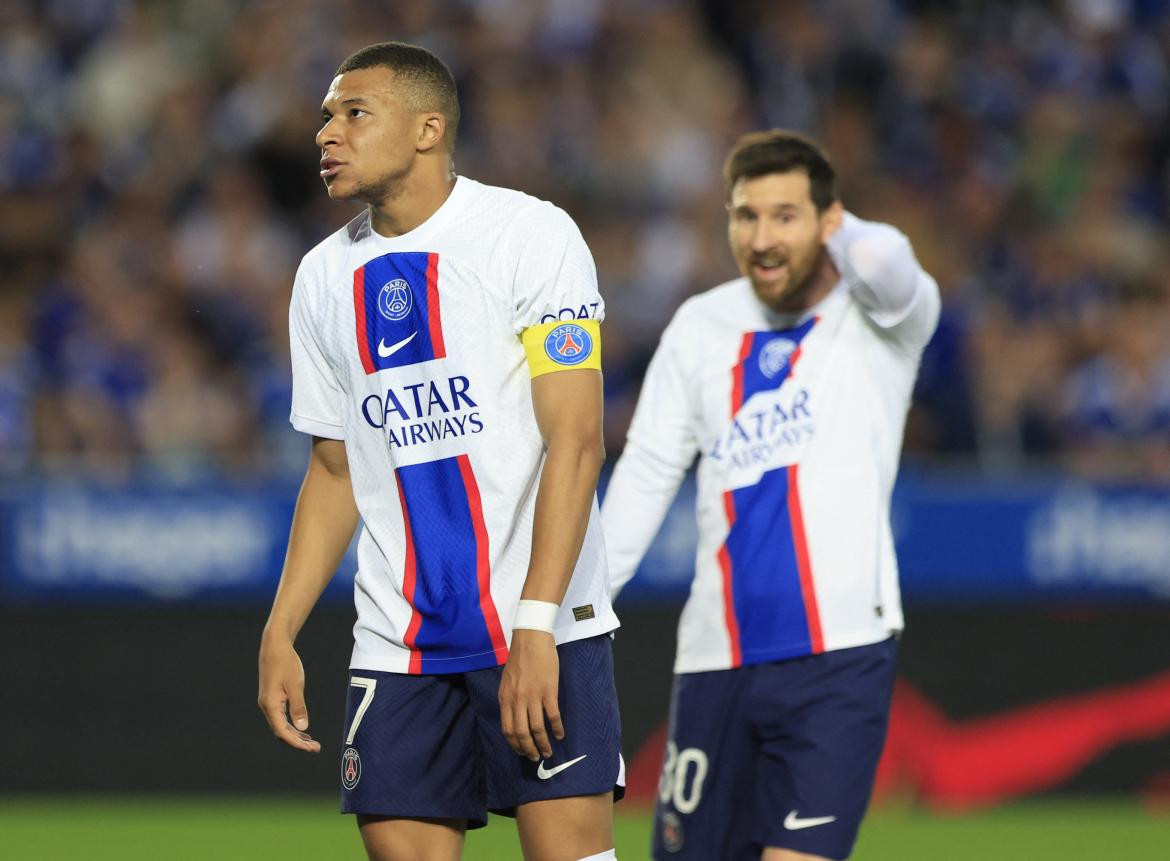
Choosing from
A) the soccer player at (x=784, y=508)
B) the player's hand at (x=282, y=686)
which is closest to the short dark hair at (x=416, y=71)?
the player's hand at (x=282, y=686)

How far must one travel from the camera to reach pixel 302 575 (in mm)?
4043

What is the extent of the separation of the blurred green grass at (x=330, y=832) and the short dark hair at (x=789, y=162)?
373cm

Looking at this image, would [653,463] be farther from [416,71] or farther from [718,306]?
[416,71]

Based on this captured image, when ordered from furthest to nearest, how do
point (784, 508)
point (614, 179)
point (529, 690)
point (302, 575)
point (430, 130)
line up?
1. point (614, 179)
2. point (784, 508)
3. point (302, 575)
4. point (430, 130)
5. point (529, 690)

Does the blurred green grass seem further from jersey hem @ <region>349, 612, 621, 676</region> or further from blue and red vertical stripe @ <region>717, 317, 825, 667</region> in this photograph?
jersey hem @ <region>349, 612, 621, 676</region>

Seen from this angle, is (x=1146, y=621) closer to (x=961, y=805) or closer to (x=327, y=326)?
(x=961, y=805)

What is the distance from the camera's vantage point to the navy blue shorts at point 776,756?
4777mm

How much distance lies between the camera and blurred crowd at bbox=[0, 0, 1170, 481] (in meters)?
9.55

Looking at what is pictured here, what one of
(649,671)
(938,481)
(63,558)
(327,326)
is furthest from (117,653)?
(327,326)

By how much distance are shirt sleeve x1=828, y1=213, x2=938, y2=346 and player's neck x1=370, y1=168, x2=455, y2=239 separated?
1.39 metres

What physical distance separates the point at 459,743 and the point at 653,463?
4.87 feet

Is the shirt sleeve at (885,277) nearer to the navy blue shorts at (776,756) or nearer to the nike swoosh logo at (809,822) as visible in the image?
the navy blue shorts at (776,756)

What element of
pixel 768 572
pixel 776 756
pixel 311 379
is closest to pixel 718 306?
pixel 768 572

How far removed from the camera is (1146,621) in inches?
362
